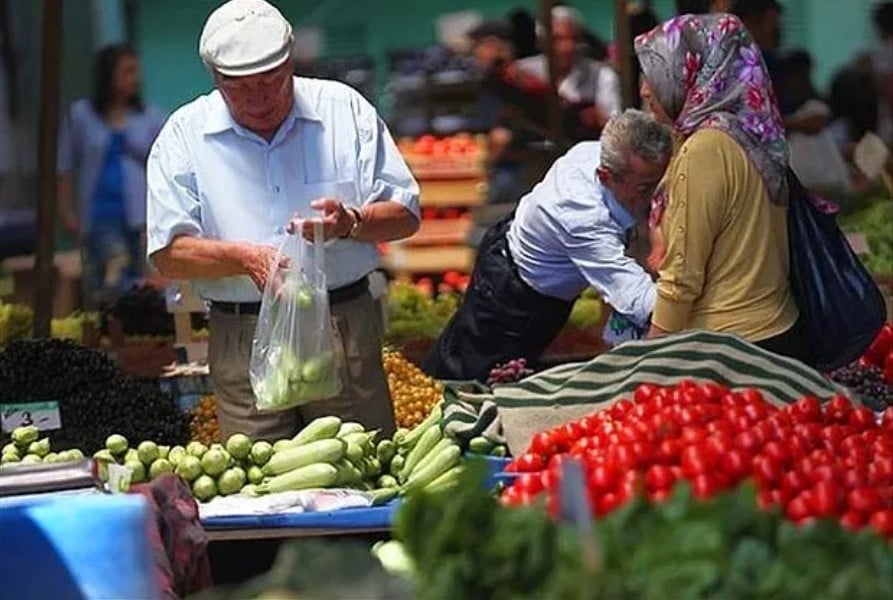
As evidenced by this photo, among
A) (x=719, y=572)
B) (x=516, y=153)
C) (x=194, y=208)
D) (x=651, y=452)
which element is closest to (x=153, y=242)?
(x=194, y=208)

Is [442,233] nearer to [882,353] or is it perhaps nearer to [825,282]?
[882,353]

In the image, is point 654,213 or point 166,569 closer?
point 166,569

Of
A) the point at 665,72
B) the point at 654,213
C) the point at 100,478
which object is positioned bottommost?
the point at 100,478

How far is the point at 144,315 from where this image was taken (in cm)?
908

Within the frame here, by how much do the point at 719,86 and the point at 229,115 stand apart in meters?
1.37

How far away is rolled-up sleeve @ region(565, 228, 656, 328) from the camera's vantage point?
6402 millimetres

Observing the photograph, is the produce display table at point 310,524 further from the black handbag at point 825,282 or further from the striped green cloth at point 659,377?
the black handbag at point 825,282

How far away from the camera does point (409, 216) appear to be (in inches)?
237

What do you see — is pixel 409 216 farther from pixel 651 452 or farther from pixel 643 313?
pixel 651 452

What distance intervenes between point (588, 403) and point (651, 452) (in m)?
0.99

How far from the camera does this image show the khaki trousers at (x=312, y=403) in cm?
604

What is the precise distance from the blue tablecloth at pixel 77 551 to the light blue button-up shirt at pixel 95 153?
7784 millimetres

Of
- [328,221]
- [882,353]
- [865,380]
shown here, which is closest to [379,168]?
[328,221]

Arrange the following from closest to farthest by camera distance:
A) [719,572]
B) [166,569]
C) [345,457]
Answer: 1. [719,572]
2. [166,569]
3. [345,457]
